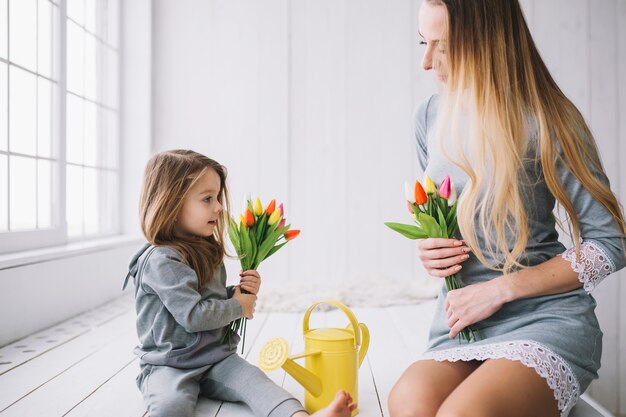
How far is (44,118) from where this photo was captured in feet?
7.92

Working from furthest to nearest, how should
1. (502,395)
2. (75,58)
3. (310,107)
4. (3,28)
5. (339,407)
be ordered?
(310,107), (75,58), (3,28), (339,407), (502,395)

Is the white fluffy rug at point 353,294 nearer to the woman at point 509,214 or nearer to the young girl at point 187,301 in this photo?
the young girl at point 187,301

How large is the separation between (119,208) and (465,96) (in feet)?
8.38

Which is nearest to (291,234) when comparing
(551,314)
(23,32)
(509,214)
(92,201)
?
(509,214)

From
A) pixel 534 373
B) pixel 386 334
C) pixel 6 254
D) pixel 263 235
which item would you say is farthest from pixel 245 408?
pixel 6 254

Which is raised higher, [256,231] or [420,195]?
[420,195]

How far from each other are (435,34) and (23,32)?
1807 millimetres

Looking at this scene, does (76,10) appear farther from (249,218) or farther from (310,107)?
(249,218)

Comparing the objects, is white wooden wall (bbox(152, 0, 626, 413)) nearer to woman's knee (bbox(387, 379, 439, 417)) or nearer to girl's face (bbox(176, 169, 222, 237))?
girl's face (bbox(176, 169, 222, 237))

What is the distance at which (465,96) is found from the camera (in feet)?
4.20

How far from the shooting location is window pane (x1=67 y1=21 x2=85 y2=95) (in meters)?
2.77

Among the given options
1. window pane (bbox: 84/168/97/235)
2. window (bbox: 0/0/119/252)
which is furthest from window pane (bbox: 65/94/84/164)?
window pane (bbox: 84/168/97/235)

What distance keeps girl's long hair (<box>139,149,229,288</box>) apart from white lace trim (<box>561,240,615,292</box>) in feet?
3.07

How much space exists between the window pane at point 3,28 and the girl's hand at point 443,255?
183 cm
